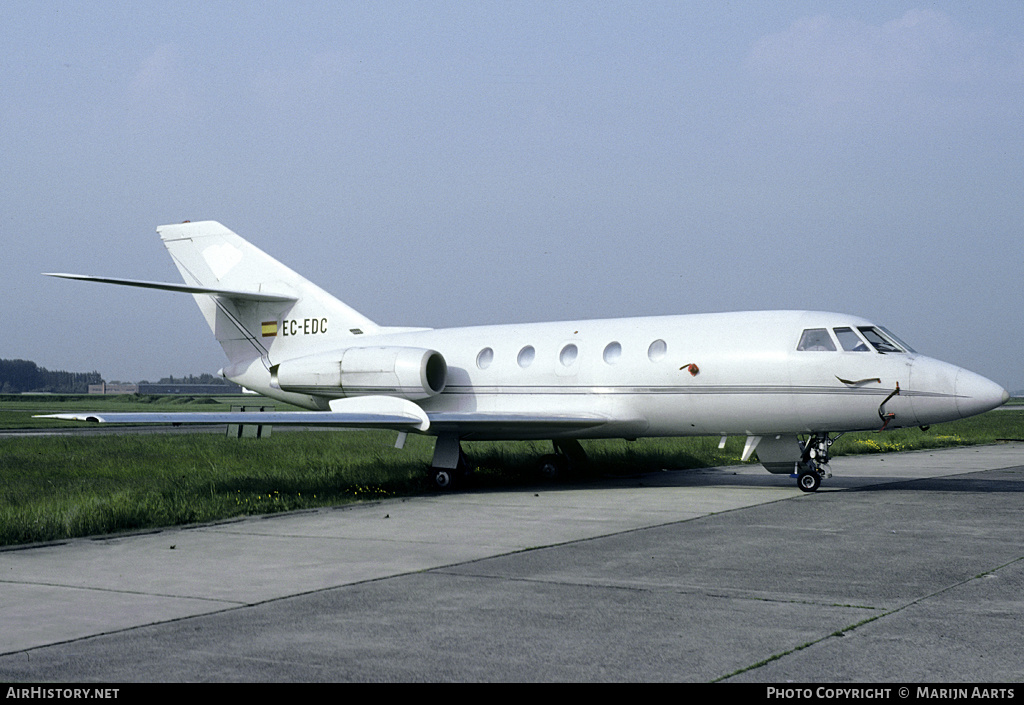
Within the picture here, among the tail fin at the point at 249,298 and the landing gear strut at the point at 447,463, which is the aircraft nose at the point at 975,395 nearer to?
the landing gear strut at the point at 447,463

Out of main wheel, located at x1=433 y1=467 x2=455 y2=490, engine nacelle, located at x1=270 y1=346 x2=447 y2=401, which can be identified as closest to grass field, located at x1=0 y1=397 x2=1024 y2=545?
main wheel, located at x1=433 y1=467 x2=455 y2=490

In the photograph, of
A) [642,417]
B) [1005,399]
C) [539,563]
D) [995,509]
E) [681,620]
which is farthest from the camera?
[642,417]

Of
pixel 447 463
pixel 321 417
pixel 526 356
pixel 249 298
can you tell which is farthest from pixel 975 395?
pixel 249 298

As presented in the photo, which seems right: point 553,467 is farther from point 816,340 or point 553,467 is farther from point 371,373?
point 816,340

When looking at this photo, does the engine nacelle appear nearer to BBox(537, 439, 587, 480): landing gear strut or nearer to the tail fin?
the tail fin

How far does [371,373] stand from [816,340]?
25.1 feet

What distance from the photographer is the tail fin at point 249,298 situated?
67.1 ft

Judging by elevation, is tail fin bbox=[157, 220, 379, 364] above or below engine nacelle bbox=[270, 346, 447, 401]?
above

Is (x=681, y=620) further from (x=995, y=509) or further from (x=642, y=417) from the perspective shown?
(x=642, y=417)

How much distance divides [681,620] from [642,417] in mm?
9978

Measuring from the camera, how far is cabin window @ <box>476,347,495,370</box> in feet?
59.0

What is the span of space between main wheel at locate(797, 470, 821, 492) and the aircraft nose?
7.16 feet

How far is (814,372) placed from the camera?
48.1 ft
